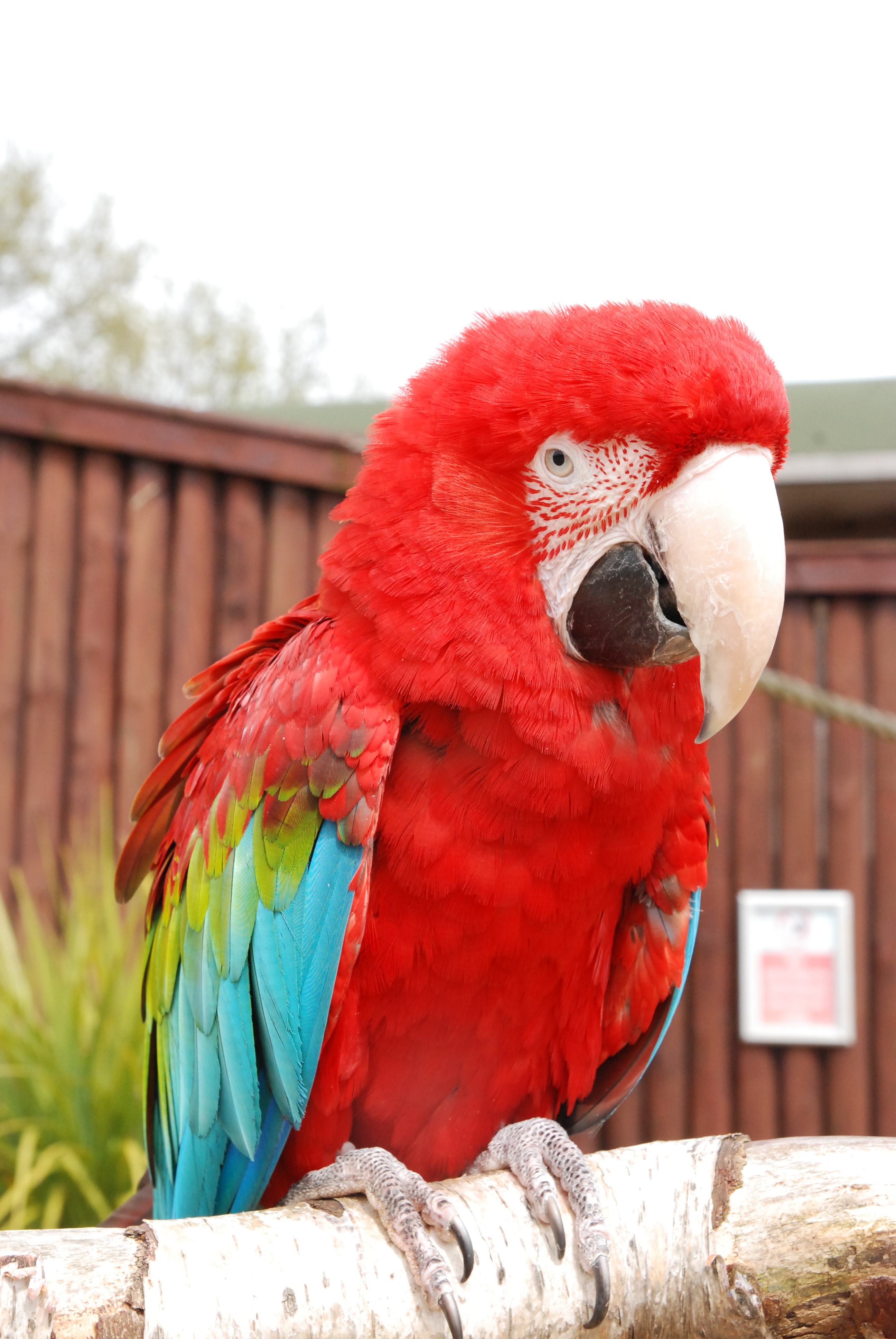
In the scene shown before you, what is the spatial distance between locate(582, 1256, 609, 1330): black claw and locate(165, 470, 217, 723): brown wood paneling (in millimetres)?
3094

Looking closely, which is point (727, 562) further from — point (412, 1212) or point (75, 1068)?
point (75, 1068)

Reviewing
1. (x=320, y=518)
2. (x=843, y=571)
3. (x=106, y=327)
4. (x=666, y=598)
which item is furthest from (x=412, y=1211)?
(x=106, y=327)

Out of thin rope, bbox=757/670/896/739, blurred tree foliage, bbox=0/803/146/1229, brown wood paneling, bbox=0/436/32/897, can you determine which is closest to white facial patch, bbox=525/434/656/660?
thin rope, bbox=757/670/896/739

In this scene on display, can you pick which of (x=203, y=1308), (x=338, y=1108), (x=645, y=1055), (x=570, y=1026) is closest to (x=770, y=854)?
(x=645, y=1055)

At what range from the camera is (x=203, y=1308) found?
3.44 ft

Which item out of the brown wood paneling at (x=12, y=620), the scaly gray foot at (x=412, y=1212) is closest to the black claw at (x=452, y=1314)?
the scaly gray foot at (x=412, y=1212)

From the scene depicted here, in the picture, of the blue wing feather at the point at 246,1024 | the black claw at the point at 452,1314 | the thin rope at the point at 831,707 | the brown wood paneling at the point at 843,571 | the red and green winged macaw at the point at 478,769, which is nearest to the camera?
the black claw at the point at 452,1314

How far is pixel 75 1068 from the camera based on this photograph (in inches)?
128

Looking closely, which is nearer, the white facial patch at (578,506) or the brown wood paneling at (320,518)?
the white facial patch at (578,506)

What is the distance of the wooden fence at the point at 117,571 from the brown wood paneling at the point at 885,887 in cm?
214

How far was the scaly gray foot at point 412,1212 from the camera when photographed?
3.90 feet

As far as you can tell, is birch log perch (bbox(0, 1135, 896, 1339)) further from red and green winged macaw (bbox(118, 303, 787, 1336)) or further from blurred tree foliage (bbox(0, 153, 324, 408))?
blurred tree foliage (bbox(0, 153, 324, 408))

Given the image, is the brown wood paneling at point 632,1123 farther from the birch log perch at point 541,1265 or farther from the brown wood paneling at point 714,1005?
the birch log perch at point 541,1265

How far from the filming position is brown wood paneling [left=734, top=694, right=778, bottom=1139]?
151 inches
